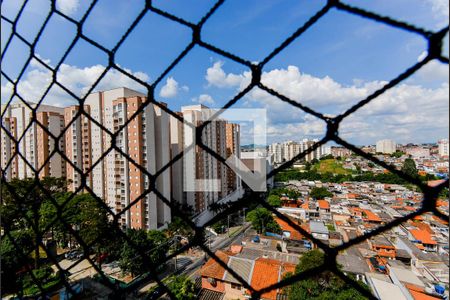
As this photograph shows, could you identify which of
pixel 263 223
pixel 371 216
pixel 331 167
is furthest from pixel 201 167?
pixel 331 167

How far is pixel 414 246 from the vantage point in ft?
17.7

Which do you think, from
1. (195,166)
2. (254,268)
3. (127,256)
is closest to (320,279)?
(254,268)

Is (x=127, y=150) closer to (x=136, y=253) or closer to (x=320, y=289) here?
(x=136, y=253)

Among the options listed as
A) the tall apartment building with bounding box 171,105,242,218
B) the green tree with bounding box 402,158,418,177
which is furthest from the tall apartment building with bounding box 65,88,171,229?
the green tree with bounding box 402,158,418,177

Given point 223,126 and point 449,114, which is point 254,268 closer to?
point 449,114

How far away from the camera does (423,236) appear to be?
5574mm

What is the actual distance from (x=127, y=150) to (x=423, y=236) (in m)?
6.85

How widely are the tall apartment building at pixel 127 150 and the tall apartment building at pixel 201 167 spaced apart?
722mm

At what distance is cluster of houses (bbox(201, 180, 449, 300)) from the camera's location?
3662 mm

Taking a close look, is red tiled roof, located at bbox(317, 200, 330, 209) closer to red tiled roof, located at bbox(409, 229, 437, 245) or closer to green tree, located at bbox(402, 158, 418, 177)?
red tiled roof, located at bbox(409, 229, 437, 245)

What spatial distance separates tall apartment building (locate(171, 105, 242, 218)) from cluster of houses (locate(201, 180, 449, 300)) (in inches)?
83.6

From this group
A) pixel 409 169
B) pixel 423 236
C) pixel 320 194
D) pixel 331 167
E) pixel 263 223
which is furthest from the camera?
pixel 331 167

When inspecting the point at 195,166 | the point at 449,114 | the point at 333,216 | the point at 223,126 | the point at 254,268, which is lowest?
the point at 333,216

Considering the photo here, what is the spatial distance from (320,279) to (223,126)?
6747mm
